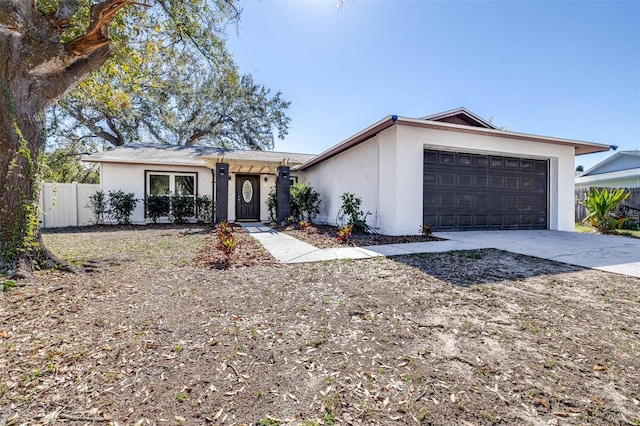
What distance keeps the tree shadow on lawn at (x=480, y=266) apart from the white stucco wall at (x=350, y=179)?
11.7ft

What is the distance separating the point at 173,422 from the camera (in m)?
1.40

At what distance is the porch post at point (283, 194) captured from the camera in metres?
10.9

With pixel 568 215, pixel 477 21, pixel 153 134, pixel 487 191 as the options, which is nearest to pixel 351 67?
pixel 477 21

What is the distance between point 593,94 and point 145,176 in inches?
741

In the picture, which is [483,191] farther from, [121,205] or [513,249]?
[121,205]

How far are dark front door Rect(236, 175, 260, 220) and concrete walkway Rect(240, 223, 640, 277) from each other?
666 cm

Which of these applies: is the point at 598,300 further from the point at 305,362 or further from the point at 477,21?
the point at 477,21

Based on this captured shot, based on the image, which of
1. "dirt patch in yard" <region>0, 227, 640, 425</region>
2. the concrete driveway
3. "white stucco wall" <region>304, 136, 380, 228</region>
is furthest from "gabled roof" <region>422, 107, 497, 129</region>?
"dirt patch in yard" <region>0, 227, 640, 425</region>

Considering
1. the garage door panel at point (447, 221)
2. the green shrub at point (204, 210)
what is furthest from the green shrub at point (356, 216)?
the green shrub at point (204, 210)

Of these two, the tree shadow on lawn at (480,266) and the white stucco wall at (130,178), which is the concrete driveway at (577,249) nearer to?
the tree shadow on lawn at (480,266)

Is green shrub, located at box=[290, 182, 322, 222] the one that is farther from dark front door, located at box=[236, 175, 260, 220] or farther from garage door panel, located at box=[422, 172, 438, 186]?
garage door panel, located at box=[422, 172, 438, 186]

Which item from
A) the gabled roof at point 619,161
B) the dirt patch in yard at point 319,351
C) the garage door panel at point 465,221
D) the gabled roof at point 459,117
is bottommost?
the dirt patch in yard at point 319,351

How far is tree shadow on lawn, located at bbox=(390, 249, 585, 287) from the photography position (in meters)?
3.93

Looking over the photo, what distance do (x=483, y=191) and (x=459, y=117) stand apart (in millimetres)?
2436
